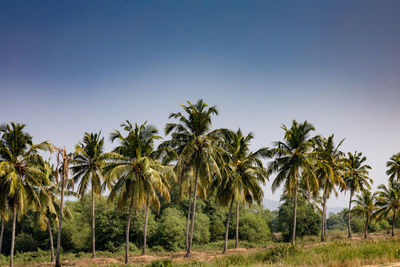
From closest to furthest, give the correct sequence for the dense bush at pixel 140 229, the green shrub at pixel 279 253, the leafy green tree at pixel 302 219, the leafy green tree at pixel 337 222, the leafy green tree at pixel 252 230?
the green shrub at pixel 279 253
the dense bush at pixel 140 229
the leafy green tree at pixel 252 230
the leafy green tree at pixel 302 219
the leafy green tree at pixel 337 222

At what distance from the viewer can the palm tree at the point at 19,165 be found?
65.0 feet

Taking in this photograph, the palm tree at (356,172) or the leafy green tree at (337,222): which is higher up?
the palm tree at (356,172)

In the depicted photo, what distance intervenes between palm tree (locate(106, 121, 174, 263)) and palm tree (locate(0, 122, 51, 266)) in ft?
16.7

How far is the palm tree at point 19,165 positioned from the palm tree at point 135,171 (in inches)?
200

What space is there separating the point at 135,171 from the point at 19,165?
7.90 metres

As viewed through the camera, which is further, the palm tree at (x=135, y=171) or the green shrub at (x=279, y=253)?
the palm tree at (x=135, y=171)

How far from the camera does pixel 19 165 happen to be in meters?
20.3

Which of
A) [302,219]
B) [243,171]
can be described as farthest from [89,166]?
[302,219]

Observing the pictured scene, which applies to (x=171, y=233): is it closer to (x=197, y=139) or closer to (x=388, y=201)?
(x=197, y=139)

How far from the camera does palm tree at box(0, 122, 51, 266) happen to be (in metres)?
19.8

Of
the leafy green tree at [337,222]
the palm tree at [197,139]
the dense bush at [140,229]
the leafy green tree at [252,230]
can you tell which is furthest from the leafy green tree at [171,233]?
the leafy green tree at [337,222]

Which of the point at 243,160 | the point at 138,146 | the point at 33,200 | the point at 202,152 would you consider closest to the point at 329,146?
the point at 243,160

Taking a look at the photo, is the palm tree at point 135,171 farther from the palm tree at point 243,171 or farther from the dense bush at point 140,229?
the dense bush at point 140,229

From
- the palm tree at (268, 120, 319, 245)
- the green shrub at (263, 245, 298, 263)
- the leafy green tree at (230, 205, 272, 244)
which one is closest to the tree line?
the palm tree at (268, 120, 319, 245)
